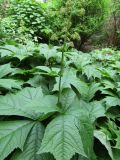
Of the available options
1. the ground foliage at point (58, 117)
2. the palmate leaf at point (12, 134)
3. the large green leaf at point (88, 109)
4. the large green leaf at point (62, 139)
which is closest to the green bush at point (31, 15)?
the ground foliage at point (58, 117)

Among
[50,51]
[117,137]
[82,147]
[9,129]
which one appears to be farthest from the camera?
[50,51]

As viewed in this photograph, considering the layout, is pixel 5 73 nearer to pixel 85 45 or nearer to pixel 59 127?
pixel 59 127

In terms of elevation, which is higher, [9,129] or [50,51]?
[50,51]

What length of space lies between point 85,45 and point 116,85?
27.8 ft

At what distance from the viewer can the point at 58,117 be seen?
220 centimetres

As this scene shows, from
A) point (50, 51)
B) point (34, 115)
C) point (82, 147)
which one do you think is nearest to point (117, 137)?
point (82, 147)

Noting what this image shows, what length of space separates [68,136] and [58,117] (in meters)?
0.20

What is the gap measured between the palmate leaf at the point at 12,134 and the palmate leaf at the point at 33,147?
0.05 m

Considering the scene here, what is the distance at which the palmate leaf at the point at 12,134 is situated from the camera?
6.72ft

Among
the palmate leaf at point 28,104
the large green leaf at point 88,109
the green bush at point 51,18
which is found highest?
the green bush at point 51,18

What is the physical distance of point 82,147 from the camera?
201cm

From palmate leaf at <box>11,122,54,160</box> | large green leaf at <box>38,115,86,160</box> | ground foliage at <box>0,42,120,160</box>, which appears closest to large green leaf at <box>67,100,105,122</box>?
ground foliage at <box>0,42,120,160</box>

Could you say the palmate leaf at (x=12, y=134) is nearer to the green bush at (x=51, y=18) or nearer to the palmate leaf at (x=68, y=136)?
the palmate leaf at (x=68, y=136)

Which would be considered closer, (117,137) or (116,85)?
(117,137)
